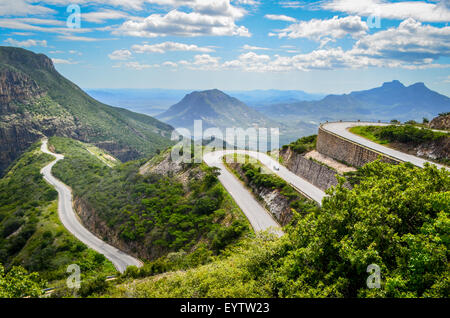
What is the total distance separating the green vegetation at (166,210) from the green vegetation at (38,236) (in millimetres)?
6309

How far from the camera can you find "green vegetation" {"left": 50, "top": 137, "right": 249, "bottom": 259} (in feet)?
110

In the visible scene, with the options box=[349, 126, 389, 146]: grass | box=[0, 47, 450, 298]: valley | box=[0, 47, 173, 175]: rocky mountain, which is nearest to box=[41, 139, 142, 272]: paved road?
box=[0, 47, 450, 298]: valley

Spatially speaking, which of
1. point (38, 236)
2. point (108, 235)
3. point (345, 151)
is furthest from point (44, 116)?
point (345, 151)

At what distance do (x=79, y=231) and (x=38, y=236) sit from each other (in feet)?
21.8

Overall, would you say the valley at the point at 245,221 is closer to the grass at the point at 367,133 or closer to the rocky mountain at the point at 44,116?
the grass at the point at 367,133

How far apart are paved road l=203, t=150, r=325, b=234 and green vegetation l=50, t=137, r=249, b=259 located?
4.06 feet

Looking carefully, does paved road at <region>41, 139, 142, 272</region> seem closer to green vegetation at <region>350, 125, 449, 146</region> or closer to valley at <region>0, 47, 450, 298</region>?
valley at <region>0, 47, 450, 298</region>

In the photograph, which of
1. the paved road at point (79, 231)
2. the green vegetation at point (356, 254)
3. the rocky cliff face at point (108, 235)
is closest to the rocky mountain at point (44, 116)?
the paved road at point (79, 231)

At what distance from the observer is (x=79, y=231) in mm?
56750

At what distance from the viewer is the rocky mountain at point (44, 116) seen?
14700 centimetres

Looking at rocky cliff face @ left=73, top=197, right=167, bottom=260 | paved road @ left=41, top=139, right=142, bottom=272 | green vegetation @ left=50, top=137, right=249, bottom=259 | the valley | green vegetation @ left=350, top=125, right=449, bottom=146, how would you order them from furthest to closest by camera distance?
paved road @ left=41, top=139, right=142, bottom=272, rocky cliff face @ left=73, top=197, right=167, bottom=260, green vegetation @ left=50, top=137, right=249, bottom=259, green vegetation @ left=350, top=125, right=449, bottom=146, the valley
